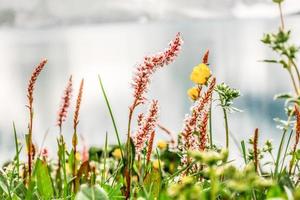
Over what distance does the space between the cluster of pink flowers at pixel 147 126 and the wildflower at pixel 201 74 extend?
1.00 ft

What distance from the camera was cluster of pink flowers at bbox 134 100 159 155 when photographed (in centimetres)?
181

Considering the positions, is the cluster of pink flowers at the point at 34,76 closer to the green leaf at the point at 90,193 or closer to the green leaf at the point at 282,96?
the green leaf at the point at 90,193

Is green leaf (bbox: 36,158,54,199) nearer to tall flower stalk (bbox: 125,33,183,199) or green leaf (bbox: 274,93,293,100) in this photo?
tall flower stalk (bbox: 125,33,183,199)

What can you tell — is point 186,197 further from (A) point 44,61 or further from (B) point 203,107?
(A) point 44,61

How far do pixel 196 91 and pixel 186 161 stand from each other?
30cm

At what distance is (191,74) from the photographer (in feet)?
7.22

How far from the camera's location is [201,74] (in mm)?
2104

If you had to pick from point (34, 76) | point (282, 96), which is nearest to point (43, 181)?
point (34, 76)

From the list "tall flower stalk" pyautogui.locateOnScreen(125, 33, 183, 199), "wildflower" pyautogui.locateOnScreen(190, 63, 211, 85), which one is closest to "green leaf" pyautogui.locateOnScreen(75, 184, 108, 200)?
"tall flower stalk" pyautogui.locateOnScreen(125, 33, 183, 199)

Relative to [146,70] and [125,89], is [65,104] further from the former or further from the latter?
[125,89]

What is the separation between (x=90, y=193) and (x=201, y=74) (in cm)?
69

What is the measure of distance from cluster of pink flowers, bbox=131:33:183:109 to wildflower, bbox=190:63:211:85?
0.35 meters

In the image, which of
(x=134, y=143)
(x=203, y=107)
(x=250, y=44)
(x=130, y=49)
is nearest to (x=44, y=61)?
Result: (x=134, y=143)

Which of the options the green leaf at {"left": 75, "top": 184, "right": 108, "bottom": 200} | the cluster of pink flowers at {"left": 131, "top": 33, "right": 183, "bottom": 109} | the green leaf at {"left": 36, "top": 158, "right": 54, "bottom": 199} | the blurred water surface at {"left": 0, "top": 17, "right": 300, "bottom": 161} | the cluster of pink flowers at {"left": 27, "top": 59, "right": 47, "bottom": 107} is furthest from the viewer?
the blurred water surface at {"left": 0, "top": 17, "right": 300, "bottom": 161}
